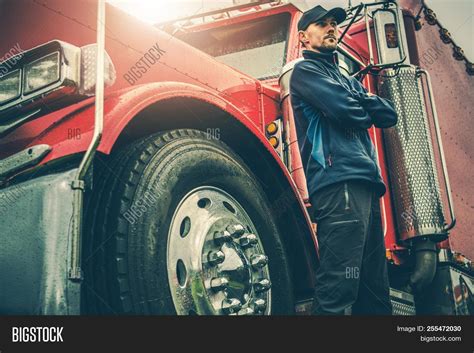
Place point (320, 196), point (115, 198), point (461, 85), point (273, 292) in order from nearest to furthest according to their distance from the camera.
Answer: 1. point (115, 198)
2. point (320, 196)
3. point (273, 292)
4. point (461, 85)

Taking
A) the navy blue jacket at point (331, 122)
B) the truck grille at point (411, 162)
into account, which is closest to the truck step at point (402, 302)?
the truck grille at point (411, 162)

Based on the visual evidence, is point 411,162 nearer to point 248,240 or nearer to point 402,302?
point 402,302

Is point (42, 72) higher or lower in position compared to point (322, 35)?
lower

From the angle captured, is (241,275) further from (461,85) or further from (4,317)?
(461,85)

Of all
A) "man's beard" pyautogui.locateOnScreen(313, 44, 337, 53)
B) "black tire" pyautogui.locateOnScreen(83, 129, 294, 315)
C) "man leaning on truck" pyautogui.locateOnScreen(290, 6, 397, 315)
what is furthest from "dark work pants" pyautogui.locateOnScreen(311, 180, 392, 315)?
"man's beard" pyautogui.locateOnScreen(313, 44, 337, 53)

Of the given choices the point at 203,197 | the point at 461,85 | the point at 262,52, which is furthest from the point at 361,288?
the point at 461,85

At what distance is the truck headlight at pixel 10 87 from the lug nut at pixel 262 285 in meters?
1.10

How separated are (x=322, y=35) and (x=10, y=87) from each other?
1213 millimetres

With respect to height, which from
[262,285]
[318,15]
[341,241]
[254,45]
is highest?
[254,45]

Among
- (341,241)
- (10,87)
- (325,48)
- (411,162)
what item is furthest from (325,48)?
(411,162)

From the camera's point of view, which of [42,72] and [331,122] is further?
[331,122]

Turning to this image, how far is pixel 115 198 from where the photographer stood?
1938 millimetres

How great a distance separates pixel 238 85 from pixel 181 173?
1029 millimetres

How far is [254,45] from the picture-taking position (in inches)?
152
